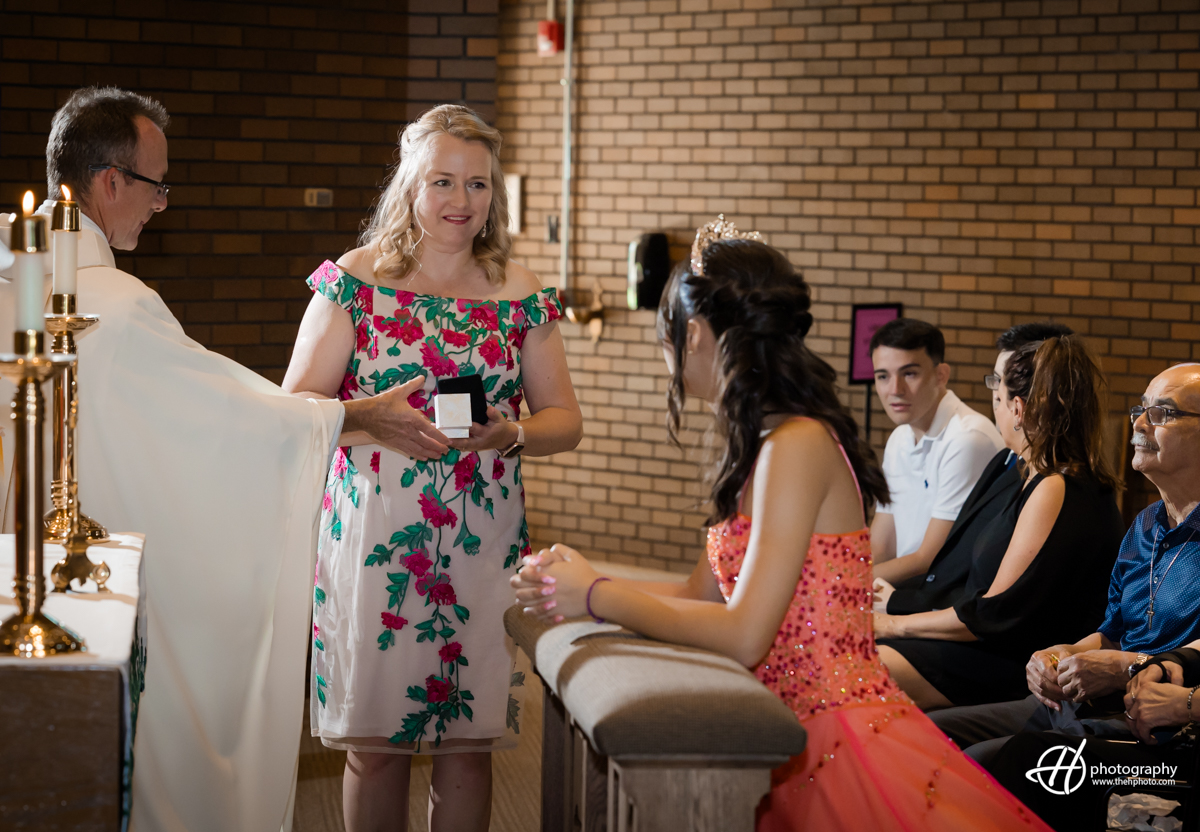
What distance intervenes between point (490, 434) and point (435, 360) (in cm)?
25

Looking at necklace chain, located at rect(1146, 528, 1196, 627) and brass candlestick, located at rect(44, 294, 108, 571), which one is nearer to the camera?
brass candlestick, located at rect(44, 294, 108, 571)

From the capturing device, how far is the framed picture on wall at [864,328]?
214 inches

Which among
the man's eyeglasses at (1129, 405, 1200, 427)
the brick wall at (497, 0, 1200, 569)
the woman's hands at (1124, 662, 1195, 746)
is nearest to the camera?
the woman's hands at (1124, 662, 1195, 746)

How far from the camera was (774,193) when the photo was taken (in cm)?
677

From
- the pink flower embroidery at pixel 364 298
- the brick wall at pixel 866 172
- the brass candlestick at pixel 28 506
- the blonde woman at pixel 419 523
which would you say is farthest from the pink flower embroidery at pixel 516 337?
the brick wall at pixel 866 172

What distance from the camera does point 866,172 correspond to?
6543 millimetres

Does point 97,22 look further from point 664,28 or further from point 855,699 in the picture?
point 855,699

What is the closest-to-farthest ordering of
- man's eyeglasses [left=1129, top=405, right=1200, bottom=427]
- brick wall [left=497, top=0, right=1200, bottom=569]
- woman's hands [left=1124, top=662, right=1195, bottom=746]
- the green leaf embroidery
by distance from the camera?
woman's hands [left=1124, top=662, right=1195, bottom=746], man's eyeglasses [left=1129, top=405, right=1200, bottom=427], the green leaf embroidery, brick wall [left=497, top=0, right=1200, bottom=569]

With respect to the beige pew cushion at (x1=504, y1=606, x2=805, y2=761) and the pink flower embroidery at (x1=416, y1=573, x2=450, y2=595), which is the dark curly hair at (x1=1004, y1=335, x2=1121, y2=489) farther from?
the beige pew cushion at (x1=504, y1=606, x2=805, y2=761)

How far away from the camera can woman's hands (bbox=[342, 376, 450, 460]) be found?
2529mm

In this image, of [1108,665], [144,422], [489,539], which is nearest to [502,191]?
[489,539]

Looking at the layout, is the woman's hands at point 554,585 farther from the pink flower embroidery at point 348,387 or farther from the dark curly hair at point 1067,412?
the dark curly hair at point 1067,412

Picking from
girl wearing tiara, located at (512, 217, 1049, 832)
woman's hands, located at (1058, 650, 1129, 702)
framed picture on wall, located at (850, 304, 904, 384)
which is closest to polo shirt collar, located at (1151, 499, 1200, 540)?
woman's hands, located at (1058, 650, 1129, 702)

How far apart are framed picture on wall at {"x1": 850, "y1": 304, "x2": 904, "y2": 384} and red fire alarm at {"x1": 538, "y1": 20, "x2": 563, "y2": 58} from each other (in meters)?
2.89
